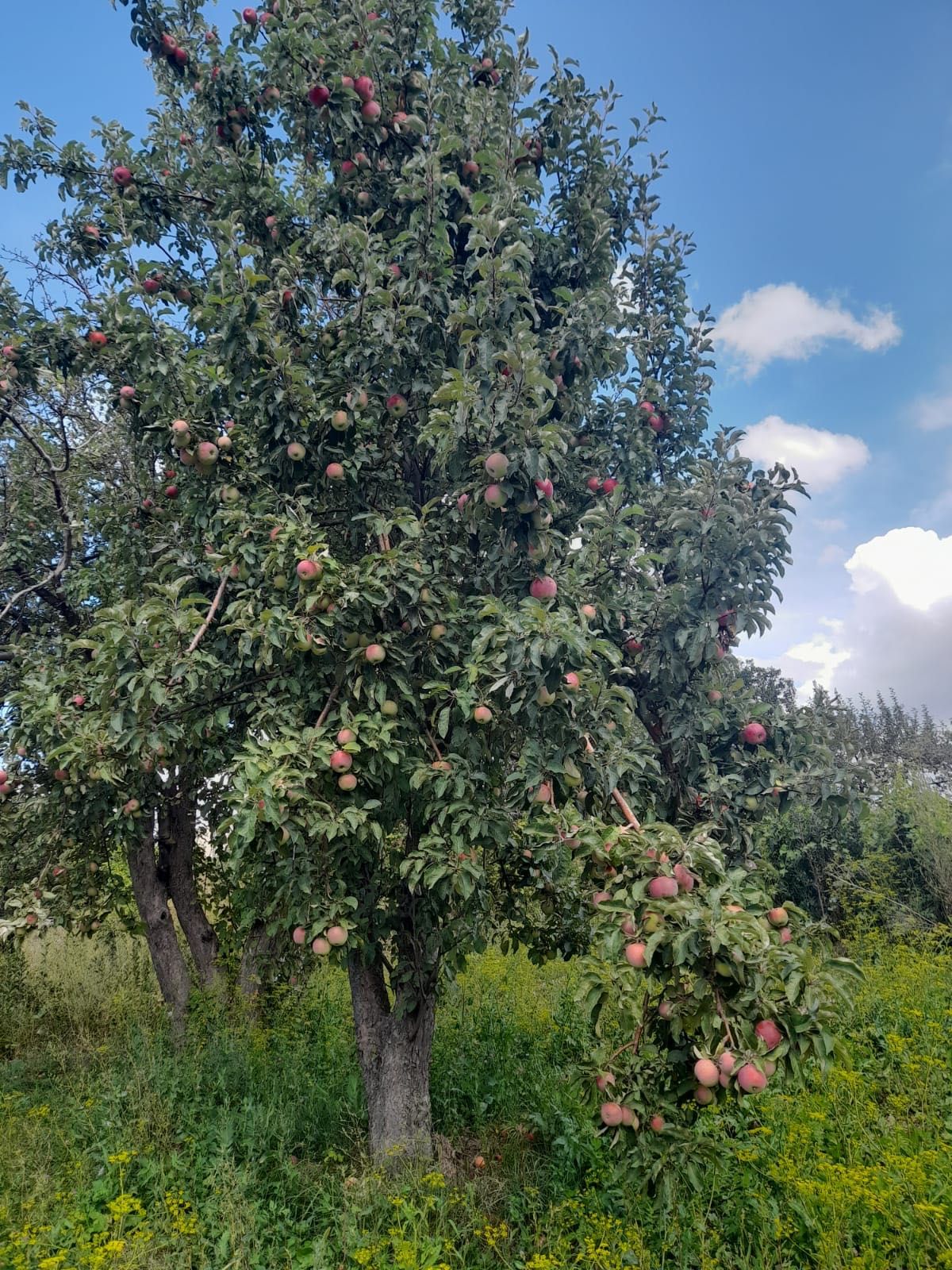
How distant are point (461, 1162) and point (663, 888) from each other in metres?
3.03

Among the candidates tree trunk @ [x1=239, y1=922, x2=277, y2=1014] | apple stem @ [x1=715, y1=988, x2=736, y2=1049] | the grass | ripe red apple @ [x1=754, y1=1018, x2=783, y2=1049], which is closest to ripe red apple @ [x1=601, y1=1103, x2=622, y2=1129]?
the grass

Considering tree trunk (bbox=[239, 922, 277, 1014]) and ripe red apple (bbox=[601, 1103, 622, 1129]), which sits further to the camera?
tree trunk (bbox=[239, 922, 277, 1014])

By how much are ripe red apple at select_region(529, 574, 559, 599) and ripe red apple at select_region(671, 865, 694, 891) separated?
1.40 meters

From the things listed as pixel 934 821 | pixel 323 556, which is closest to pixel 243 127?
pixel 323 556

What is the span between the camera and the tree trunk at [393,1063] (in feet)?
14.4

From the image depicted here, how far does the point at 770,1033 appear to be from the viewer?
8.54 feet

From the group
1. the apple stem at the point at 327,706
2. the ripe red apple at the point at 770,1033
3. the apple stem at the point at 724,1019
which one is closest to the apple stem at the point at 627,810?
the apple stem at the point at 724,1019

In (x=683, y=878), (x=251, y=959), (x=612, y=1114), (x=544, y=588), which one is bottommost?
(x=612, y=1114)

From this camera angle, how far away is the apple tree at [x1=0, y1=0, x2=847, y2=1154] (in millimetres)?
3490

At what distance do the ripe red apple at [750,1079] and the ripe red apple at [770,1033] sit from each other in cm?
12

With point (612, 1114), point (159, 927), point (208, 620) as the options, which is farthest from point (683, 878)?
point (159, 927)

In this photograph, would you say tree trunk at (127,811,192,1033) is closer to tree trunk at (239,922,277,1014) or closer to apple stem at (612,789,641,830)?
tree trunk at (239,922,277,1014)

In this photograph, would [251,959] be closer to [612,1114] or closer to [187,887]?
[187,887]

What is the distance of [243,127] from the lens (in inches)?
207
